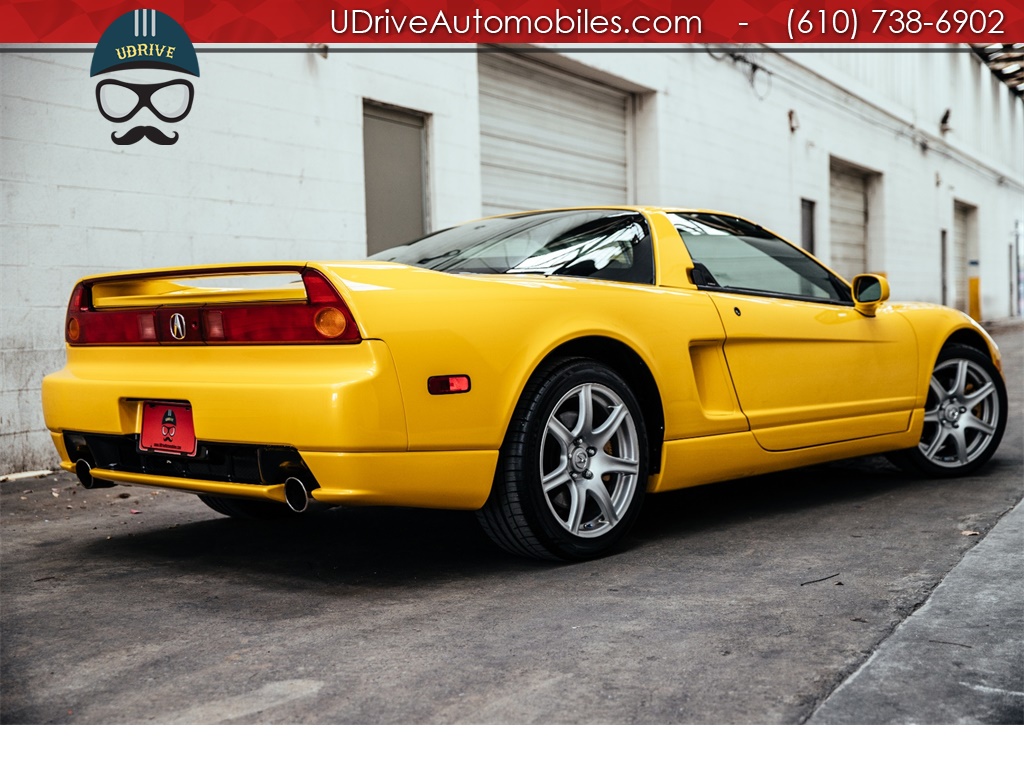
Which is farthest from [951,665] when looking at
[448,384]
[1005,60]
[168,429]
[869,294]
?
[1005,60]

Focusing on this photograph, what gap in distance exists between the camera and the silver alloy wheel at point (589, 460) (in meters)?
3.62

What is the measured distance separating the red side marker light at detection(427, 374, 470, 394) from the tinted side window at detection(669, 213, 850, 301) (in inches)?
52.2

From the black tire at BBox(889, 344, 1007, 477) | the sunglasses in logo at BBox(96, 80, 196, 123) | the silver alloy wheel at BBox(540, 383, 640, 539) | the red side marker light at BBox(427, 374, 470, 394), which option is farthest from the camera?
the sunglasses in logo at BBox(96, 80, 196, 123)

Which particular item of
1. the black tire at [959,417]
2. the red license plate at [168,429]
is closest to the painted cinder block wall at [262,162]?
the red license plate at [168,429]

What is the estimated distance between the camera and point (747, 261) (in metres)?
4.64

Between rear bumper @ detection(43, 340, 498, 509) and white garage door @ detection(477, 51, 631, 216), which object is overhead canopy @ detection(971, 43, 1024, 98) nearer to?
white garage door @ detection(477, 51, 631, 216)

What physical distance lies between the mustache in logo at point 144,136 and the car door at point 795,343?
3929 millimetres

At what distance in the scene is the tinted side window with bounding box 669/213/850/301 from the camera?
14.5ft

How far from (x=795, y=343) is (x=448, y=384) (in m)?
1.80

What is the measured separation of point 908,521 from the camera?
4.32 m

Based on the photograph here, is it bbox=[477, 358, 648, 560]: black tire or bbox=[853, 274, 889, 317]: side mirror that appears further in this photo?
bbox=[853, 274, 889, 317]: side mirror

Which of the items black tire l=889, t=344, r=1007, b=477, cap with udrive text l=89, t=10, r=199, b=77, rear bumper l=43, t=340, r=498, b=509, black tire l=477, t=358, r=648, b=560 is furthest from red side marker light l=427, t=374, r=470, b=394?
cap with udrive text l=89, t=10, r=199, b=77
